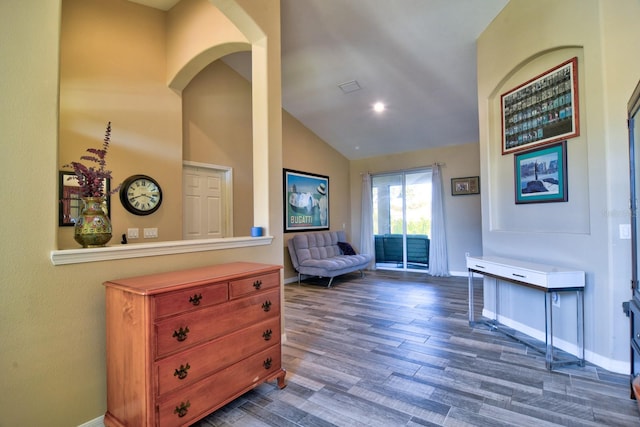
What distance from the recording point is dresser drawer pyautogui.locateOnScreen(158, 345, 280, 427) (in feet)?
5.08

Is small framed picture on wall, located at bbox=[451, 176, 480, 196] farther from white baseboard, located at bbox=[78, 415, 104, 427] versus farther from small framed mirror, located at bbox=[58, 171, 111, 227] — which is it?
white baseboard, located at bbox=[78, 415, 104, 427]

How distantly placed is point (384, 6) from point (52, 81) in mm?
3060

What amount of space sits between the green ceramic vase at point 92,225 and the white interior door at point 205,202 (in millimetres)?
2394

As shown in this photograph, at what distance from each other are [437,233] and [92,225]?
226 inches

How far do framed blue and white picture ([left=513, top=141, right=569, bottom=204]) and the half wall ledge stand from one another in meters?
2.79

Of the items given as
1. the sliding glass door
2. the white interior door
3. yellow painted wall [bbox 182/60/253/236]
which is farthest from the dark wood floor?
the sliding glass door

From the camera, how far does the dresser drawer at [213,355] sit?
1538mm

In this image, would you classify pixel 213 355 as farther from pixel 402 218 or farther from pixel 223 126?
pixel 402 218

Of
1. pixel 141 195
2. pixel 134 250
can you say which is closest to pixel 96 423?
pixel 134 250

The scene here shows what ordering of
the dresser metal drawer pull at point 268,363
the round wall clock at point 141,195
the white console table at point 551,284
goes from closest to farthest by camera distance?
1. the dresser metal drawer pull at point 268,363
2. the white console table at point 551,284
3. the round wall clock at point 141,195

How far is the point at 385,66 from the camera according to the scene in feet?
13.7

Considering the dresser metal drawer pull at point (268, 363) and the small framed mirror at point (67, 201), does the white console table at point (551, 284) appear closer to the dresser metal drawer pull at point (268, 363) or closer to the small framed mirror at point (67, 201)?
the dresser metal drawer pull at point (268, 363)

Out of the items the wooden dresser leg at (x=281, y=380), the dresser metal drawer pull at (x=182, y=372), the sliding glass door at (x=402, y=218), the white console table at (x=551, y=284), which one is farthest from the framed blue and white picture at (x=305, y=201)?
the dresser metal drawer pull at (x=182, y=372)

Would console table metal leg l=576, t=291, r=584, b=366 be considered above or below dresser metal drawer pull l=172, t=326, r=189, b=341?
below
